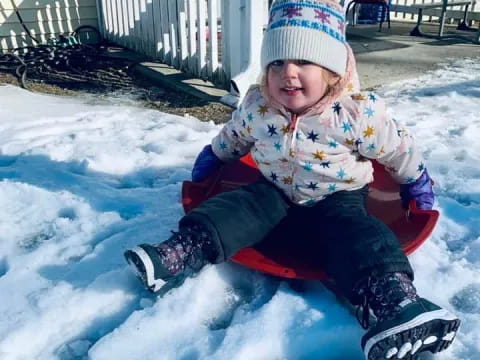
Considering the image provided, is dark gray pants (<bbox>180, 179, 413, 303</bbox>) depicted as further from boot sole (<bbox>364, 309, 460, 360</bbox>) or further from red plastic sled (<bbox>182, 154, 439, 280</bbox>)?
boot sole (<bbox>364, 309, 460, 360</bbox>)

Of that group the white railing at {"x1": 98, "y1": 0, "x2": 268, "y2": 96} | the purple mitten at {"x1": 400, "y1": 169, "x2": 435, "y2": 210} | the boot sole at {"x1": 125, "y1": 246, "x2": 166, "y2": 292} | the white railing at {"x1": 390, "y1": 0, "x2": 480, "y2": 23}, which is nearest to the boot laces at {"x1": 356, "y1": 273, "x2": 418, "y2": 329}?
the purple mitten at {"x1": 400, "y1": 169, "x2": 435, "y2": 210}

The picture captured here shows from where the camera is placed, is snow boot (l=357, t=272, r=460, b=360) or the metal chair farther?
the metal chair

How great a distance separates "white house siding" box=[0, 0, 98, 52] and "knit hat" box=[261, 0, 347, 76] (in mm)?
4056

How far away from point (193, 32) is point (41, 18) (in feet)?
6.86

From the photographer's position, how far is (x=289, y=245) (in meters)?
1.46

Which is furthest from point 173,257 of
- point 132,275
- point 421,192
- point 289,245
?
point 421,192

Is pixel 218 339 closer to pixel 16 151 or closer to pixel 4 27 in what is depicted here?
pixel 16 151

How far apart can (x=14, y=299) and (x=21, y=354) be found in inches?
8.2

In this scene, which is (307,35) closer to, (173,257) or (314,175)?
(314,175)

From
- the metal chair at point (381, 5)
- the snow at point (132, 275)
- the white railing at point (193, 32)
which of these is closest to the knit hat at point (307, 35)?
the snow at point (132, 275)

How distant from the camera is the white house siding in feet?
15.3

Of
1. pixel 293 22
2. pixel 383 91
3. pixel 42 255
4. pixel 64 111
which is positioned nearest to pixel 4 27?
pixel 64 111

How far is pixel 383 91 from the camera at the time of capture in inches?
130

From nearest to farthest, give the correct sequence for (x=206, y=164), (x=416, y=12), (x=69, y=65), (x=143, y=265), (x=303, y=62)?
1. (x=143, y=265)
2. (x=303, y=62)
3. (x=206, y=164)
4. (x=69, y=65)
5. (x=416, y=12)
